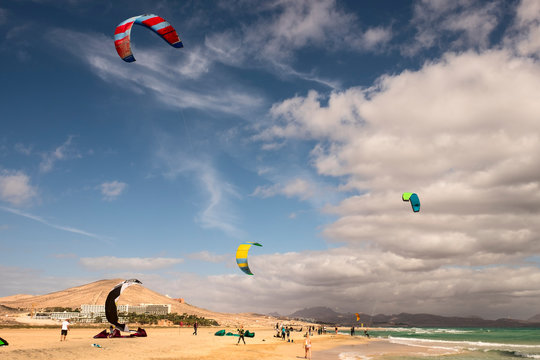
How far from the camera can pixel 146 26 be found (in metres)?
17.6

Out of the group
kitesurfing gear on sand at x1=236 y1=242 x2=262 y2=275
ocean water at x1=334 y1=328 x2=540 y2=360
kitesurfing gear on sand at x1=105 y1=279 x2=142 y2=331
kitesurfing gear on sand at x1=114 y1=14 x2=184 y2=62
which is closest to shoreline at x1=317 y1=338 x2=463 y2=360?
ocean water at x1=334 y1=328 x2=540 y2=360

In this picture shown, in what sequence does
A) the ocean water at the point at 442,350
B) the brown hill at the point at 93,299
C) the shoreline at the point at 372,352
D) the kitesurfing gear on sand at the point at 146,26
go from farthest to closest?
1. the brown hill at the point at 93,299
2. the ocean water at the point at 442,350
3. the shoreline at the point at 372,352
4. the kitesurfing gear on sand at the point at 146,26

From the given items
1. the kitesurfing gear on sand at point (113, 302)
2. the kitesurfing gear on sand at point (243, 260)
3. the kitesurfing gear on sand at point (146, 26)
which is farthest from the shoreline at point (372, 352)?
the kitesurfing gear on sand at point (146, 26)

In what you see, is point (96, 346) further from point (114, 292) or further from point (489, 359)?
point (489, 359)

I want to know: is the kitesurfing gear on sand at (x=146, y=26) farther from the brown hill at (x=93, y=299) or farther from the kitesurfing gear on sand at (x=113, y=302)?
the brown hill at (x=93, y=299)

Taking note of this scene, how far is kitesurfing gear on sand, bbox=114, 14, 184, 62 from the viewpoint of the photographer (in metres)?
17.0

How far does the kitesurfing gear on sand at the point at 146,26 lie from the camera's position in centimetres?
1695

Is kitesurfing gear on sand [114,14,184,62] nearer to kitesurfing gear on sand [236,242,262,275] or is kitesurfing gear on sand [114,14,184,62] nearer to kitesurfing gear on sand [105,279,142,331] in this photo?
kitesurfing gear on sand [105,279,142,331]

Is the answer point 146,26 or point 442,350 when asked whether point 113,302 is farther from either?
point 442,350

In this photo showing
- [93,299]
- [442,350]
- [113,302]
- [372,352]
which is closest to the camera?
[113,302]

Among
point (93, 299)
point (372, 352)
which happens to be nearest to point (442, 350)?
point (372, 352)

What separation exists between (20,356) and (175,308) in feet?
367

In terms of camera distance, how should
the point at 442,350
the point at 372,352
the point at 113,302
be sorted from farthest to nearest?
the point at 442,350 < the point at 372,352 < the point at 113,302

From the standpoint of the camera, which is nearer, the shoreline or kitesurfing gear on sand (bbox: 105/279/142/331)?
kitesurfing gear on sand (bbox: 105/279/142/331)
